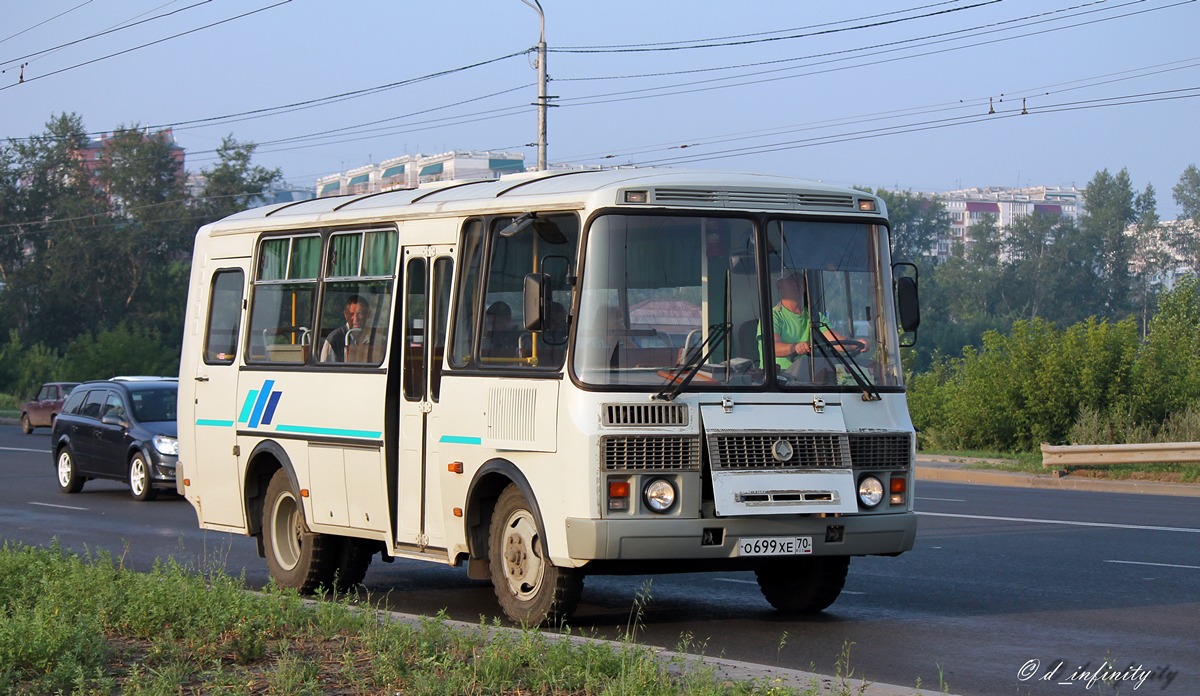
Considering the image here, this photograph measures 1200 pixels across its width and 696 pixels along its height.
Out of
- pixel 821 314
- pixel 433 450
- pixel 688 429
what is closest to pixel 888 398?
pixel 821 314

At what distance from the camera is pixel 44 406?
148 ft

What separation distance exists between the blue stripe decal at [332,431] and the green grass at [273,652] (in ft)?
6.44

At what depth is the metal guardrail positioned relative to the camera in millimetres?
23797

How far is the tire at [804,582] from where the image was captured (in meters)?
10.5

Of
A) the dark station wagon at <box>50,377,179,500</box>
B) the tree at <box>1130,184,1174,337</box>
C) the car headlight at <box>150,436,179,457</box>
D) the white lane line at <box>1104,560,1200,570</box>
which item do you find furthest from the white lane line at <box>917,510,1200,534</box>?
the tree at <box>1130,184,1174,337</box>

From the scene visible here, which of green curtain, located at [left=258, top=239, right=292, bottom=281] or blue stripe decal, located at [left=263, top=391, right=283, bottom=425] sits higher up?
green curtain, located at [left=258, top=239, right=292, bottom=281]

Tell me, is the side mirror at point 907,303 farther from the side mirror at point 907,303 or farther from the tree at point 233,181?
the tree at point 233,181

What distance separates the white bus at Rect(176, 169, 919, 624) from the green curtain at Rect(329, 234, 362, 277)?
0.10 meters

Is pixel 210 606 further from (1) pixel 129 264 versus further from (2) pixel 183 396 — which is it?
(1) pixel 129 264

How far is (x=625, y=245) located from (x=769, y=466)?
157 cm

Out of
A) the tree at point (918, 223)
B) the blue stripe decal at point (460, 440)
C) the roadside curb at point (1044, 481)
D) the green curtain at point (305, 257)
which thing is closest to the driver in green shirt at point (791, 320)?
the blue stripe decal at point (460, 440)

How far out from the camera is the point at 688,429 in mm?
9281

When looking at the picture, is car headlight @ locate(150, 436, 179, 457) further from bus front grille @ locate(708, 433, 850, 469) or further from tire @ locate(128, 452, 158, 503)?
bus front grille @ locate(708, 433, 850, 469)

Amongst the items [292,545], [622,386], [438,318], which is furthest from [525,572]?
[292,545]
